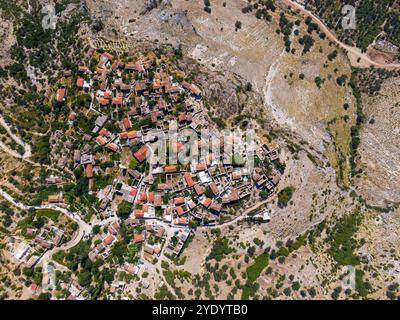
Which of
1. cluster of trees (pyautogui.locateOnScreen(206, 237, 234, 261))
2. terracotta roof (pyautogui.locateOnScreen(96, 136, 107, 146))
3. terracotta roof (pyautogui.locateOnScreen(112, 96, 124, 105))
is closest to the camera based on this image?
cluster of trees (pyautogui.locateOnScreen(206, 237, 234, 261))

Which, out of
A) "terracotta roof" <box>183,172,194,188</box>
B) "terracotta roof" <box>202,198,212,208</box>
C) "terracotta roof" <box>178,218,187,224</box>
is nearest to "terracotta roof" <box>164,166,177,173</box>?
"terracotta roof" <box>183,172,194,188</box>

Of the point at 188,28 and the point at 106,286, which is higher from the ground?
the point at 188,28

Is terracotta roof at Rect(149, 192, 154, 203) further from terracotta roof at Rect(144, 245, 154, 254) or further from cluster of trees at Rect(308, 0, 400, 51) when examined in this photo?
cluster of trees at Rect(308, 0, 400, 51)

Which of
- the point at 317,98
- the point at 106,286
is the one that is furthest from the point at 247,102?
the point at 106,286

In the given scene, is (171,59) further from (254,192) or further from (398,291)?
(398,291)

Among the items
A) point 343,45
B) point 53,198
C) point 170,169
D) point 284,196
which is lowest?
point 53,198

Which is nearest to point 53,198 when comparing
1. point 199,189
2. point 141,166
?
point 141,166

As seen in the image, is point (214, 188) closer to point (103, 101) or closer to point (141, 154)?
point (141, 154)

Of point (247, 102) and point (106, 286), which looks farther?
point (247, 102)
